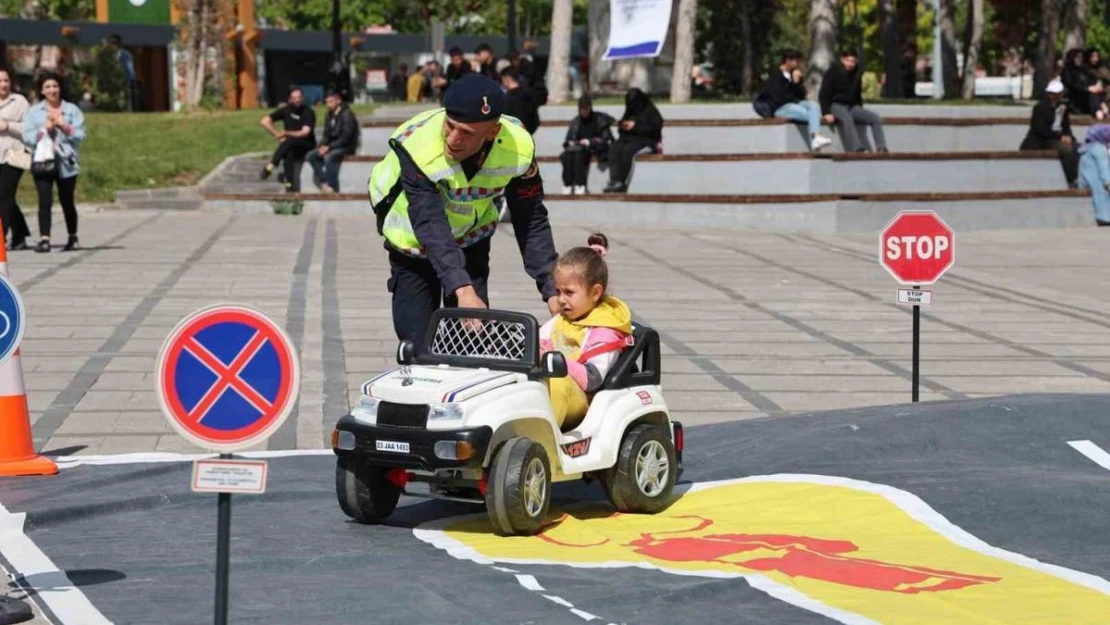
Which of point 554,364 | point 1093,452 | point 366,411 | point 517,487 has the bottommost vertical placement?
point 1093,452

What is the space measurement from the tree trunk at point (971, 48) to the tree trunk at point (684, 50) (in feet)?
64.9

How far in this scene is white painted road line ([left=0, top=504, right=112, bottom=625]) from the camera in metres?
6.01

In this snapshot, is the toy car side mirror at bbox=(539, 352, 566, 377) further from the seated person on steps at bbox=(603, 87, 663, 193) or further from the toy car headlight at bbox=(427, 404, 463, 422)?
the seated person on steps at bbox=(603, 87, 663, 193)

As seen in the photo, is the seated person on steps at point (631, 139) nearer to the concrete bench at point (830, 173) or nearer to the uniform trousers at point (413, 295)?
the concrete bench at point (830, 173)

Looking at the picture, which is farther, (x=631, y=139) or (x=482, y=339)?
(x=631, y=139)

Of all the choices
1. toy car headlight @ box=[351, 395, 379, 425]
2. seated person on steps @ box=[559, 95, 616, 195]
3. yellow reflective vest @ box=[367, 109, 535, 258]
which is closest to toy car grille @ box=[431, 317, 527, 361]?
toy car headlight @ box=[351, 395, 379, 425]

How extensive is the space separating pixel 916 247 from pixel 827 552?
4.16 m

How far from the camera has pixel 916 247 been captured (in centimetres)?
1084

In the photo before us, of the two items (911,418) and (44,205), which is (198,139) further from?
(911,418)

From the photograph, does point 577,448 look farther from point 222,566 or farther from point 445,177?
point 222,566

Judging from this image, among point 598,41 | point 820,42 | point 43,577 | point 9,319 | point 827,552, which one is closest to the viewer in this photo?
point 43,577

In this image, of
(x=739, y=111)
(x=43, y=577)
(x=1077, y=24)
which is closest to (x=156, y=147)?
(x=739, y=111)

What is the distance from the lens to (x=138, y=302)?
51.3ft

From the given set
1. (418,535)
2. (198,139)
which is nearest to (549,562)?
(418,535)
